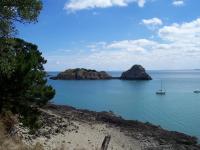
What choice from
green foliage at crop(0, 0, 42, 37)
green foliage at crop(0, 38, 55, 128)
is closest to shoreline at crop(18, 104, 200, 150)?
green foliage at crop(0, 38, 55, 128)

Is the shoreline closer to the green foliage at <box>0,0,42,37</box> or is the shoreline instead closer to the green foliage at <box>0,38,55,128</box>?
the green foliage at <box>0,38,55,128</box>

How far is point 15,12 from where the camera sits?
13.9m

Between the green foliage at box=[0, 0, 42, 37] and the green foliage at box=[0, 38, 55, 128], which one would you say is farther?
the green foliage at box=[0, 38, 55, 128]

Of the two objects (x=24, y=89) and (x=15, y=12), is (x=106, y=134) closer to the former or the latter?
(x=24, y=89)

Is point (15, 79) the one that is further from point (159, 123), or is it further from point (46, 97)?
point (159, 123)

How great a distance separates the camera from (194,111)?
71.6 meters

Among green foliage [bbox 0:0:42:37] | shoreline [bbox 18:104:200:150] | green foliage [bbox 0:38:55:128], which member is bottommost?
shoreline [bbox 18:104:200:150]

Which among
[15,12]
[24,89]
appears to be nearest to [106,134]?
[24,89]

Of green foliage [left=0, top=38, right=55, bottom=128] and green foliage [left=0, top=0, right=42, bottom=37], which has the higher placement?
green foliage [left=0, top=0, right=42, bottom=37]

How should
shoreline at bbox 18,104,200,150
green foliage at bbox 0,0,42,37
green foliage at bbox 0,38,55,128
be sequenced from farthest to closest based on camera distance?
shoreline at bbox 18,104,200,150, green foliage at bbox 0,38,55,128, green foliage at bbox 0,0,42,37

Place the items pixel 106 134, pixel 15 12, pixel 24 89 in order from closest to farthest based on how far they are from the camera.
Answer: pixel 15 12
pixel 24 89
pixel 106 134

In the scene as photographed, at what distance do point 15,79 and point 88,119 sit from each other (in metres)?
24.7

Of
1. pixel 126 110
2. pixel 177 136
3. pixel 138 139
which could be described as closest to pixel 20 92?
pixel 138 139

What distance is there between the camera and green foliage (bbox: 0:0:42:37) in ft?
44.1
